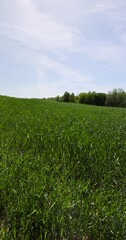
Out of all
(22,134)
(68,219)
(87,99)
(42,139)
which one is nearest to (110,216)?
(68,219)

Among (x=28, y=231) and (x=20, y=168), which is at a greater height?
(x=20, y=168)

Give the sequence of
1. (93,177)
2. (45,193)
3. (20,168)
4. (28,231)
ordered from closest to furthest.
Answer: (28,231) → (45,193) → (20,168) → (93,177)

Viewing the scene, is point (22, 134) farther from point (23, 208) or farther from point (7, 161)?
point (23, 208)

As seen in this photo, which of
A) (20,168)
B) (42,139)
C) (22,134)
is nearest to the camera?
(20,168)

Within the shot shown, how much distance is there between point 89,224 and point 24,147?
3623 mm

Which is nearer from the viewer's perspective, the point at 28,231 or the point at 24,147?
the point at 28,231

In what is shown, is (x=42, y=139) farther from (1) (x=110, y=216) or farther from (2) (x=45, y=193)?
(1) (x=110, y=216)

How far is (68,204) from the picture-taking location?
3.05 m

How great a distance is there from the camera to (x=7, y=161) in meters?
4.54

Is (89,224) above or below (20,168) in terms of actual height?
below

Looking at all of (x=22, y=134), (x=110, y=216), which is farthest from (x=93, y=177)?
(x=22, y=134)

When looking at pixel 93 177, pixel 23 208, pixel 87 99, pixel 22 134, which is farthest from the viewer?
pixel 87 99

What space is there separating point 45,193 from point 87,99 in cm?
10063

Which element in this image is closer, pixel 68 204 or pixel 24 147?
pixel 68 204
